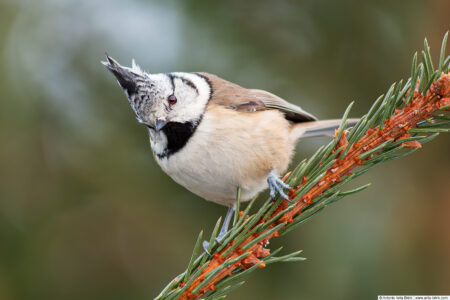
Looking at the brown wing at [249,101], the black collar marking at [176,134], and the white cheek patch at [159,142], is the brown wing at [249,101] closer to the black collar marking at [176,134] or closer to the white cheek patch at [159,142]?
the black collar marking at [176,134]

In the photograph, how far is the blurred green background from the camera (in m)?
2.92

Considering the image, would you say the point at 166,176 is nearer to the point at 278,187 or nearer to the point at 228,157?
the point at 228,157

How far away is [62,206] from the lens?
327 cm

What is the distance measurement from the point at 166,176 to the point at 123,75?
0.93 meters

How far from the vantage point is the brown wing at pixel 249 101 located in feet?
9.74

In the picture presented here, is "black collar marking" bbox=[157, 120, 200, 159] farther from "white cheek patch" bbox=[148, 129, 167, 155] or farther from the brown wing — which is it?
the brown wing

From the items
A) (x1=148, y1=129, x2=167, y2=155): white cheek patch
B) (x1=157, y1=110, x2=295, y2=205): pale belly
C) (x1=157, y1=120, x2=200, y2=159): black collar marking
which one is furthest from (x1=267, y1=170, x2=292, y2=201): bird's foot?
(x1=148, y1=129, x2=167, y2=155): white cheek patch

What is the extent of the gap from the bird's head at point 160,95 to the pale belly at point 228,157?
15cm

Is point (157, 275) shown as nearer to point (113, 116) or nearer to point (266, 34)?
point (113, 116)

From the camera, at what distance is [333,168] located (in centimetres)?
197

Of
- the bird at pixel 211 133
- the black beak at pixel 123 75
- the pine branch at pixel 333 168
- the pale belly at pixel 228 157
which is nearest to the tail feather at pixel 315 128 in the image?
the bird at pixel 211 133

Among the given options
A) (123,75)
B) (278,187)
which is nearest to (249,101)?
(123,75)

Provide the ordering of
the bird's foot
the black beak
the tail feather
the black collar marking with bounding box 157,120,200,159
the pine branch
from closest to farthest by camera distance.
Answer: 1. the pine branch
2. the bird's foot
3. the black beak
4. the black collar marking with bounding box 157,120,200,159
5. the tail feather

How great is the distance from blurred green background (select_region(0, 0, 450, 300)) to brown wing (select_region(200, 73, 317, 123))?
0.31 metres
